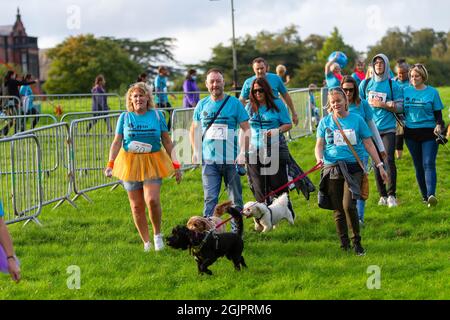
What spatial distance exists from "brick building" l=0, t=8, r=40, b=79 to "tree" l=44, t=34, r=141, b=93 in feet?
107

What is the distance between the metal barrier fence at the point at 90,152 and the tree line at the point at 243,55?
3980cm

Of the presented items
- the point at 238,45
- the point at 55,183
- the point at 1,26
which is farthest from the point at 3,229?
the point at 1,26

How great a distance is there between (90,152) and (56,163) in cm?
95

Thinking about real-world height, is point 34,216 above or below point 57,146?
below

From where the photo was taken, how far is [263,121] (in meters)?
10.1

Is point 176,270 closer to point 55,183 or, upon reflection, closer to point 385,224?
point 385,224

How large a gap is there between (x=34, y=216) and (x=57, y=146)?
1.79 m

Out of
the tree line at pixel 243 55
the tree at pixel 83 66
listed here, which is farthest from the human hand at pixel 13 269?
the tree at pixel 83 66

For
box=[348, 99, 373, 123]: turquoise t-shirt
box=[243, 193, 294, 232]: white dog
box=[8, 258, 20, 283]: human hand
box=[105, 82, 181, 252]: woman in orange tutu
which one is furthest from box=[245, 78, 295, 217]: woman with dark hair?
box=[8, 258, 20, 283]: human hand

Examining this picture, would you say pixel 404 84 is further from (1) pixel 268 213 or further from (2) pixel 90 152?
(2) pixel 90 152

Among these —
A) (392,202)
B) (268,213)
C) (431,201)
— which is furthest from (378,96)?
(268,213)

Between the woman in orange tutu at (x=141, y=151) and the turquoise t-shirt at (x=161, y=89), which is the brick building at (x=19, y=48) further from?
the woman in orange tutu at (x=141, y=151)

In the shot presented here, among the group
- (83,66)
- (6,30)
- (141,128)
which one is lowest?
(141,128)
